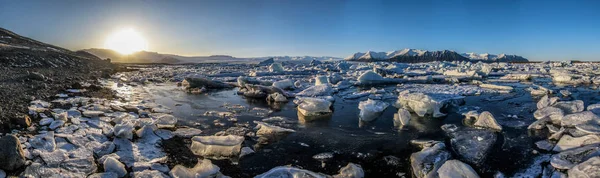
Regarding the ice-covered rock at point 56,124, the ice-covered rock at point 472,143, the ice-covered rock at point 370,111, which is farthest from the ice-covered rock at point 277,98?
the ice-covered rock at point 56,124

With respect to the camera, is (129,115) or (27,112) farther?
(129,115)

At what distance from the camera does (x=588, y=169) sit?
7.35 ft

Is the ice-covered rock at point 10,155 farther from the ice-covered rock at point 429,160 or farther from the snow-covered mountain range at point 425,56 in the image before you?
the snow-covered mountain range at point 425,56

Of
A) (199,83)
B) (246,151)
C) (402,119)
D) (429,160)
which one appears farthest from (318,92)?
(429,160)

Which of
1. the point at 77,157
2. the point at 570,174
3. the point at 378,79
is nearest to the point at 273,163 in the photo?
the point at 77,157

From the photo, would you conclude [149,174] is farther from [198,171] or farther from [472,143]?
[472,143]

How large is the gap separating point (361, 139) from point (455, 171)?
1314mm

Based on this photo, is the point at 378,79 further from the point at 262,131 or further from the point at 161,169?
the point at 161,169

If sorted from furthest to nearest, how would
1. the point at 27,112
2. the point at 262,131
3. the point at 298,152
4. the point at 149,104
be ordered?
1. the point at 149,104
2. the point at 262,131
3. the point at 27,112
4. the point at 298,152

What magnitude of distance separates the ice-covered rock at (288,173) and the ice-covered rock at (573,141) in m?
2.62

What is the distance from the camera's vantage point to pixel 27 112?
3674 mm

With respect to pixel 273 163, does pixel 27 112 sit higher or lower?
higher

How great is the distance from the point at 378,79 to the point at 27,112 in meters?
10.1

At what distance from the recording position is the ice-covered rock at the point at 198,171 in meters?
2.48
